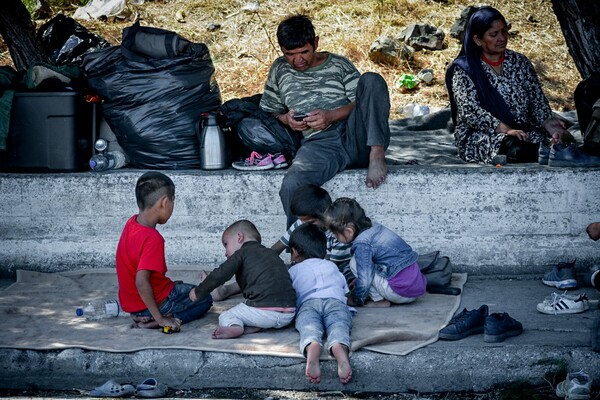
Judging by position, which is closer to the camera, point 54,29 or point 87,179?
point 87,179

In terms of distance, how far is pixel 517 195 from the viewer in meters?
6.05

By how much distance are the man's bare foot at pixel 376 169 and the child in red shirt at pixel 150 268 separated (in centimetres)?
157

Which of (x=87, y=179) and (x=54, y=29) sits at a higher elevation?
(x=54, y=29)

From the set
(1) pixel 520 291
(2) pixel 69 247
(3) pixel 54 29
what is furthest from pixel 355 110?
(3) pixel 54 29

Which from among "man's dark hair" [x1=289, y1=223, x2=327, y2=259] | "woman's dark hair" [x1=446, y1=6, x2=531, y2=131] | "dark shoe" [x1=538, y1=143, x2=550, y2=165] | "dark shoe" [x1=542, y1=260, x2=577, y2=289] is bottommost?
"dark shoe" [x1=542, y1=260, x2=577, y2=289]

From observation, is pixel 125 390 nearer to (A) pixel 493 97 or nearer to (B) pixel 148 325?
(B) pixel 148 325

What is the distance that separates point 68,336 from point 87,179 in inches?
65.0

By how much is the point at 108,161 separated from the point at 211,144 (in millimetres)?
810

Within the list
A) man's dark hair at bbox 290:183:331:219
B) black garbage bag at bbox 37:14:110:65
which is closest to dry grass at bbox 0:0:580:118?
black garbage bag at bbox 37:14:110:65

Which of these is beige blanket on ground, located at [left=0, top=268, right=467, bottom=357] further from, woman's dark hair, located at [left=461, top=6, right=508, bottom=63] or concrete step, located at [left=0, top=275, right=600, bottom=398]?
woman's dark hair, located at [left=461, top=6, right=508, bottom=63]

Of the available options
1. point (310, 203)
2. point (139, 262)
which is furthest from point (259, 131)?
point (139, 262)

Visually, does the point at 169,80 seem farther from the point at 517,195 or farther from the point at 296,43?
the point at 517,195

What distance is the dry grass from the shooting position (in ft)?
33.7

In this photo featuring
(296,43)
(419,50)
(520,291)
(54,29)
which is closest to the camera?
(520,291)
